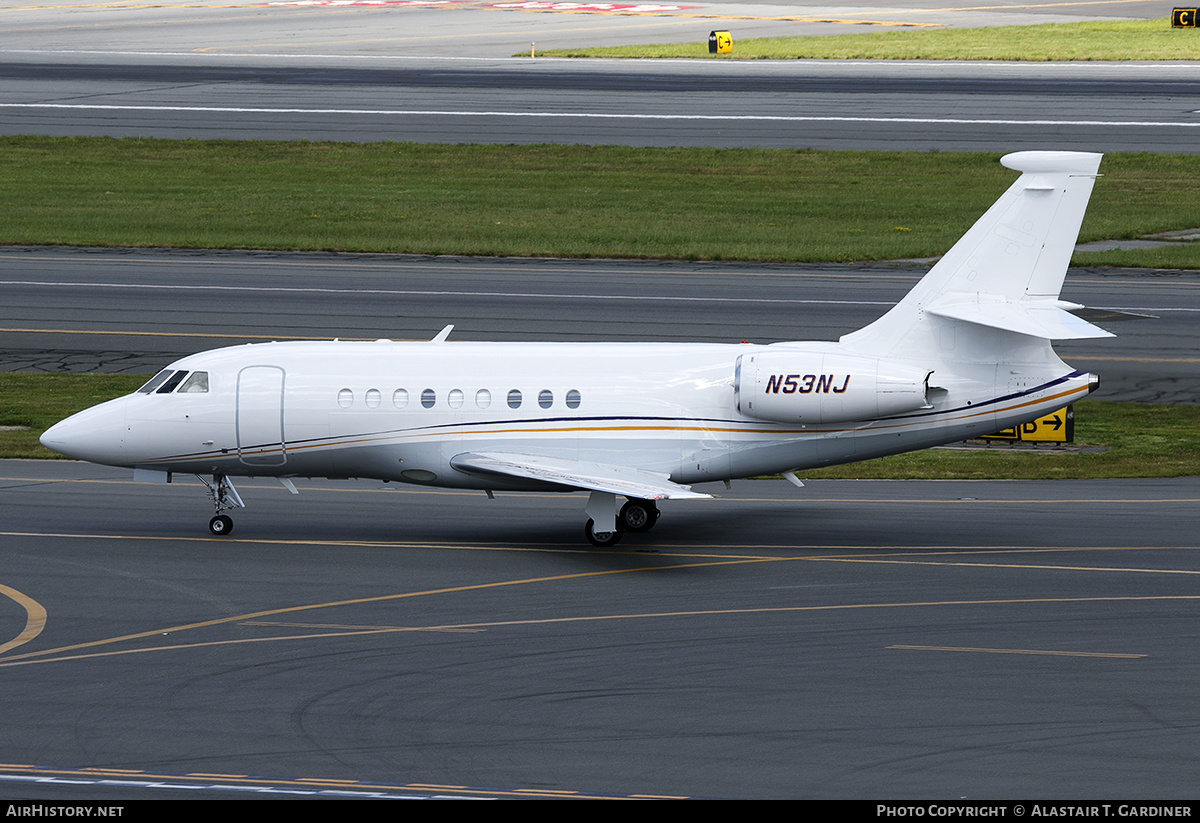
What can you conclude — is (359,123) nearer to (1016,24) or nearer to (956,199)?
(956,199)

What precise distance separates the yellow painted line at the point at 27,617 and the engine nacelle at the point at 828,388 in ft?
38.6

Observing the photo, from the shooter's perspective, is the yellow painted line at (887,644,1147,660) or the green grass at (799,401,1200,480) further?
the green grass at (799,401,1200,480)

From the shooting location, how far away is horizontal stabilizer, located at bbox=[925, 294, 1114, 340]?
23.8 metres

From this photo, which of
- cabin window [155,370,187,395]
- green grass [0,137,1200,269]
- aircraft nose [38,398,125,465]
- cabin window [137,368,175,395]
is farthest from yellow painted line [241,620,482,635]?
green grass [0,137,1200,269]

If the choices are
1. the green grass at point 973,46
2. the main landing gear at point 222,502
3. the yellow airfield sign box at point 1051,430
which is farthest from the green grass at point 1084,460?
the green grass at point 973,46

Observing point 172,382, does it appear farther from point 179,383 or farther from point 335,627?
point 335,627

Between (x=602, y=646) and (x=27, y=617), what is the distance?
868 cm

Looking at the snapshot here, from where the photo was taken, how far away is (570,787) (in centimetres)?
1568

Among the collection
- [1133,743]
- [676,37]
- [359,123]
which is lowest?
[1133,743]

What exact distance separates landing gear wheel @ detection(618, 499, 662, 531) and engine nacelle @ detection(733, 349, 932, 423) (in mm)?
2851

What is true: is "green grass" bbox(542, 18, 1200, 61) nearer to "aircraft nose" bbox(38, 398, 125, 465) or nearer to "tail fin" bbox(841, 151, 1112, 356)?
"tail fin" bbox(841, 151, 1112, 356)

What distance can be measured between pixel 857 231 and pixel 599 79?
34378 mm

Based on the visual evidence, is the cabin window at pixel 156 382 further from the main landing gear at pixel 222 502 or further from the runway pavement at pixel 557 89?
the runway pavement at pixel 557 89

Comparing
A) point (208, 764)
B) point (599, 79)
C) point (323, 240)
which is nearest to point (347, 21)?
point (599, 79)
